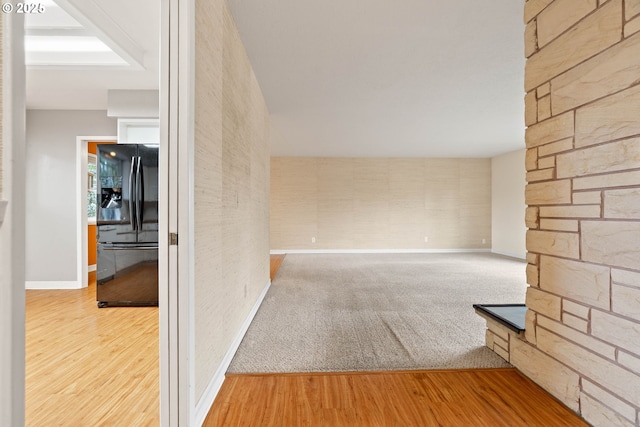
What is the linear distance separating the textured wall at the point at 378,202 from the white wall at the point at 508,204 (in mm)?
241

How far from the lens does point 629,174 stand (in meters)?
1.31

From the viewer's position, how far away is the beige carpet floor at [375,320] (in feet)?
6.81

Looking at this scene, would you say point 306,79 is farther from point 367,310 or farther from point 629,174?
point 629,174

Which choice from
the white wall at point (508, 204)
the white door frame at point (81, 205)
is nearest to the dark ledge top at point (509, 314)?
the white door frame at point (81, 205)

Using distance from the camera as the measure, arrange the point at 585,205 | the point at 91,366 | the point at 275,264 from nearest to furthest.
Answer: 1. the point at 585,205
2. the point at 91,366
3. the point at 275,264

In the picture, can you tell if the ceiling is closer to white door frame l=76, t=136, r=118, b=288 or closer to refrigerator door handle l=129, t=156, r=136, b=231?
white door frame l=76, t=136, r=118, b=288

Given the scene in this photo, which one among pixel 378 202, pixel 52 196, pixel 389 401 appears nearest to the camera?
pixel 389 401

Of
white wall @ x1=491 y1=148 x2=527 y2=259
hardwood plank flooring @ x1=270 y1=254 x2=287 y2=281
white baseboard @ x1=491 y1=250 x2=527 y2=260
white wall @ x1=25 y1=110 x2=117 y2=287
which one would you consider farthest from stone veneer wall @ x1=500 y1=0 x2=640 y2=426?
white baseboard @ x1=491 y1=250 x2=527 y2=260

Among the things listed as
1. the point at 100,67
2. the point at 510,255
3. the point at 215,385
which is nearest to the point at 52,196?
the point at 100,67

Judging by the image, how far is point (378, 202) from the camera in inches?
327

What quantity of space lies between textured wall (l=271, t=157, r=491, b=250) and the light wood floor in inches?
208

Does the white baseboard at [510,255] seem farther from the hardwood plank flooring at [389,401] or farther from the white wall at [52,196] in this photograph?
the white wall at [52,196]

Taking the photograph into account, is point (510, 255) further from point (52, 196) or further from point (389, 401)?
point (52, 196)

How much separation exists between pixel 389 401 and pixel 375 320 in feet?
4.11
